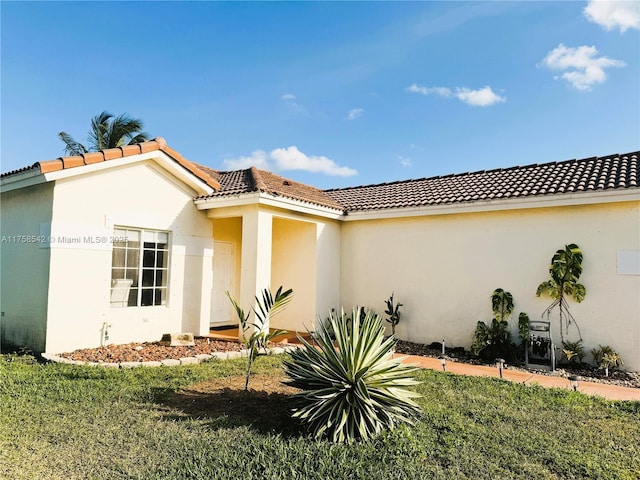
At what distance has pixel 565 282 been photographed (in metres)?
10.1

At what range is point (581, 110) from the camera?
12.3m

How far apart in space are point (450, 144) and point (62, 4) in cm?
1417

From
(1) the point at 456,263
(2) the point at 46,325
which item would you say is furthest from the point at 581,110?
(2) the point at 46,325

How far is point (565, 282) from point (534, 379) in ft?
9.29

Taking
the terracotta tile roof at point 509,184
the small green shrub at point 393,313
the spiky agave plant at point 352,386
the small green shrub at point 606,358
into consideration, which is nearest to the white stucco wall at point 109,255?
the terracotta tile roof at point 509,184

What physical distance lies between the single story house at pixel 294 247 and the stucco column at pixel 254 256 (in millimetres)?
46

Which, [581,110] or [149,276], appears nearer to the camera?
[149,276]

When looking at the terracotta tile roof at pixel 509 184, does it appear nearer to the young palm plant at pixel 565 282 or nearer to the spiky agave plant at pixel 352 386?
the young palm plant at pixel 565 282

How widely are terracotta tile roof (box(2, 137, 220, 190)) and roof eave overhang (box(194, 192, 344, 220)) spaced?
2.44ft

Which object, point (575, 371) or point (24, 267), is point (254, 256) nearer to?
point (24, 267)

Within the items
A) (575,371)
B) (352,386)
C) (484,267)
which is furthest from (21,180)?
(575,371)

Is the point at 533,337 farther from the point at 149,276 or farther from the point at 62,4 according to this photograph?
the point at 62,4

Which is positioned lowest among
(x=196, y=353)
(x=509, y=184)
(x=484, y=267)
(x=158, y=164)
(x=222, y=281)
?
(x=196, y=353)

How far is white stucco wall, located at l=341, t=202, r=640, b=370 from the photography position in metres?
9.73
